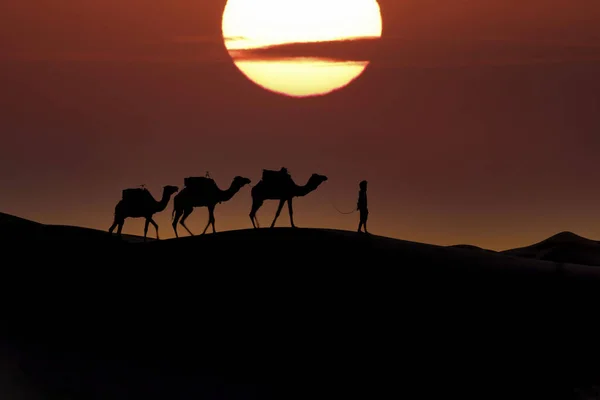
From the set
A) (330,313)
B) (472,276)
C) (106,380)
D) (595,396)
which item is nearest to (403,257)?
(472,276)

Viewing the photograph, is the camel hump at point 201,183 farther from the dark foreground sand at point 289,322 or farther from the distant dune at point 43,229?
the distant dune at point 43,229

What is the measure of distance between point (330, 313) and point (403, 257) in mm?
6930

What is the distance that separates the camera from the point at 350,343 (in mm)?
44438

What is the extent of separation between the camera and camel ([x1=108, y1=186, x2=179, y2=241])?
5153cm

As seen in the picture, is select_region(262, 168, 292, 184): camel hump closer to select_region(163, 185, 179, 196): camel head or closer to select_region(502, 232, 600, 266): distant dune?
select_region(163, 185, 179, 196): camel head

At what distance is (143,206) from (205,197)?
3.88 metres

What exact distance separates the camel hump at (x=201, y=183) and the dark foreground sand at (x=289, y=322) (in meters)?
3.00

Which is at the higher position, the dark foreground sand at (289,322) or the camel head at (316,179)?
the camel head at (316,179)

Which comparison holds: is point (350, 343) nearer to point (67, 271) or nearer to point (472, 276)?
point (472, 276)

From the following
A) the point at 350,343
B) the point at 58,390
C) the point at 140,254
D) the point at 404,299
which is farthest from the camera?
the point at 140,254

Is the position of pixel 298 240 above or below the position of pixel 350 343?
above

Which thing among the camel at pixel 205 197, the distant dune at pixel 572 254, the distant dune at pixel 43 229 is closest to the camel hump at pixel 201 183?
the camel at pixel 205 197

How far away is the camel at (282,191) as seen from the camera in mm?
46531

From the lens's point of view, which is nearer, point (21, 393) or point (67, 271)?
point (21, 393)
